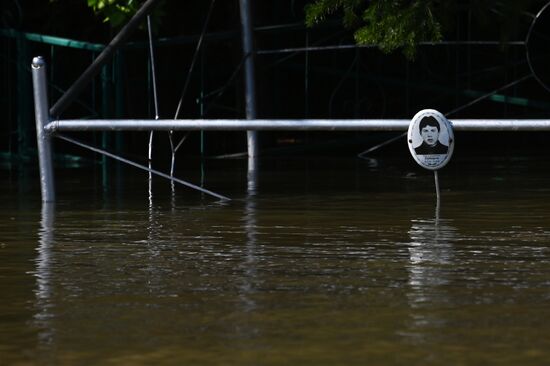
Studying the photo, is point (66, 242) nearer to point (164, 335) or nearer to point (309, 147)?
point (164, 335)

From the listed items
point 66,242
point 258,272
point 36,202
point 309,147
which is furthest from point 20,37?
point 258,272

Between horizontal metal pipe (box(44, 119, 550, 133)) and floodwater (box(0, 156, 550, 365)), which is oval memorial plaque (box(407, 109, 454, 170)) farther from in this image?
floodwater (box(0, 156, 550, 365))

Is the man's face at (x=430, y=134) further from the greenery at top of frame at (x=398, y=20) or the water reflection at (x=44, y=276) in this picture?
the water reflection at (x=44, y=276)

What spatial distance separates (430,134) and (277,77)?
8475mm

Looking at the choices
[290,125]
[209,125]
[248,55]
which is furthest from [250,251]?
[248,55]

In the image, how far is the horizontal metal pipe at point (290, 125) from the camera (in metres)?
8.81

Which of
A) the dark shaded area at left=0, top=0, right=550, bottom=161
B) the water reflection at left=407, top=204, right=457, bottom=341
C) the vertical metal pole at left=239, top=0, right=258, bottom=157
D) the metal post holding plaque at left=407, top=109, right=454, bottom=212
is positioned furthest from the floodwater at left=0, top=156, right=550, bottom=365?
the dark shaded area at left=0, top=0, right=550, bottom=161

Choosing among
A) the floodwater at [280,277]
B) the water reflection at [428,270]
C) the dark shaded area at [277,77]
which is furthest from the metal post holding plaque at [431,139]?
the dark shaded area at [277,77]

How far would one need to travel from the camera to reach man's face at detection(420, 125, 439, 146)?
29.0 feet

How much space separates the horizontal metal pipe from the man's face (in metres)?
0.14

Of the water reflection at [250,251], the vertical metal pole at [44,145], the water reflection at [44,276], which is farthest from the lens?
the vertical metal pole at [44,145]

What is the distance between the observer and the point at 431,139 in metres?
8.87

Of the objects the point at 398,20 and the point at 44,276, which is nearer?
the point at 44,276

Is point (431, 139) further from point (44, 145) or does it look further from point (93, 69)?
point (93, 69)
